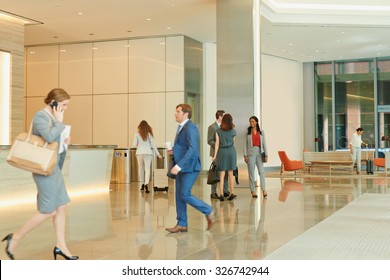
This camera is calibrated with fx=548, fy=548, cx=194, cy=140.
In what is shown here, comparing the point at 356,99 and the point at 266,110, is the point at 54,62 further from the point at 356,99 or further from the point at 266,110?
the point at 356,99

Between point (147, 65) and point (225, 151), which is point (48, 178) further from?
point (147, 65)

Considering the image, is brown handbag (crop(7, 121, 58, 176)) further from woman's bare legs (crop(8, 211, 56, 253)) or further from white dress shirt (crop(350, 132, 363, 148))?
white dress shirt (crop(350, 132, 363, 148))

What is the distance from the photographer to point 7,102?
15.1 metres

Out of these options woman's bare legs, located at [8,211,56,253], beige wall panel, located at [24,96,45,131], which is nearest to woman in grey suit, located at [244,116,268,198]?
woman's bare legs, located at [8,211,56,253]

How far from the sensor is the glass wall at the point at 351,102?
2561 centimetres

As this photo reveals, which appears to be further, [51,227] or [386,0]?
[386,0]

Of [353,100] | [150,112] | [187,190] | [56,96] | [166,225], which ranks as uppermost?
[353,100]

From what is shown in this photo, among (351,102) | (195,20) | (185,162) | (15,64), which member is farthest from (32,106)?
(351,102)

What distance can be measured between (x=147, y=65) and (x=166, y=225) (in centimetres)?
1194

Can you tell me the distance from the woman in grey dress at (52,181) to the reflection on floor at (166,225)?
0.50m

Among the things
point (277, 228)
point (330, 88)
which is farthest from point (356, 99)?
point (277, 228)

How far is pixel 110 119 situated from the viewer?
18.9 meters

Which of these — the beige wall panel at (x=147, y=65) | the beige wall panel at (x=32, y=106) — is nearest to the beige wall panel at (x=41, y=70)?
the beige wall panel at (x=32, y=106)

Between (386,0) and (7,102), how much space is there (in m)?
12.0
